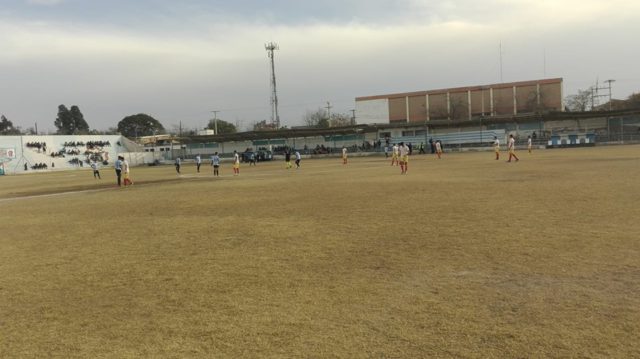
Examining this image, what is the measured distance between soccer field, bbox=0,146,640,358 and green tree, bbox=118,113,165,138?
11807cm

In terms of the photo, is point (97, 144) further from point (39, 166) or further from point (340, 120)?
point (340, 120)

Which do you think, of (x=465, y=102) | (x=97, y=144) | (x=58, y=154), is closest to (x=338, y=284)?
(x=58, y=154)

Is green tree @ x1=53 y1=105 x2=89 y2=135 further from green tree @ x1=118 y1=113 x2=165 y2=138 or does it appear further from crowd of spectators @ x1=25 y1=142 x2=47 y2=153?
crowd of spectators @ x1=25 y1=142 x2=47 y2=153

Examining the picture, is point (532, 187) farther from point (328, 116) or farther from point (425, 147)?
point (328, 116)

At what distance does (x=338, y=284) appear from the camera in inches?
247

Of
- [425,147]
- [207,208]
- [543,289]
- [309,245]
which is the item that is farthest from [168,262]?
[425,147]

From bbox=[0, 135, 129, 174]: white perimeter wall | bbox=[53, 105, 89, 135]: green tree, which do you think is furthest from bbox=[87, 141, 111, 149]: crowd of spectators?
bbox=[53, 105, 89, 135]: green tree

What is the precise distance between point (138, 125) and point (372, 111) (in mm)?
64972

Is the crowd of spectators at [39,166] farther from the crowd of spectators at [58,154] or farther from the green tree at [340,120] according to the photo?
the green tree at [340,120]

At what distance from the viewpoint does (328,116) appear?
107 m

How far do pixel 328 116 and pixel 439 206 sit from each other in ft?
312

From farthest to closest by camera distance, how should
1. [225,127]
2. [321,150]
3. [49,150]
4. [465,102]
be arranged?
1. [225,127]
2. [465,102]
3. [321,150]
4. [49,150]

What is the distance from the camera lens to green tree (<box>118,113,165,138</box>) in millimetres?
122688

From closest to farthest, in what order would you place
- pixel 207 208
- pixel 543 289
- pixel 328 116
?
pixel 543 289 → pixel 207 208 → pixel 328 116
